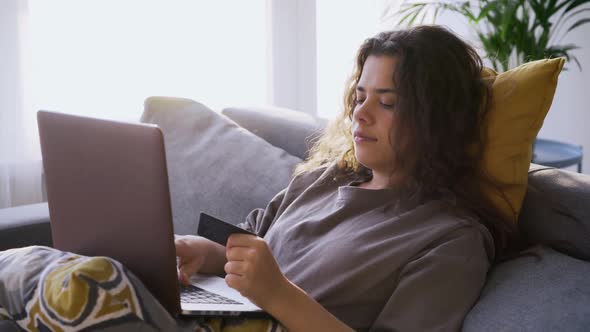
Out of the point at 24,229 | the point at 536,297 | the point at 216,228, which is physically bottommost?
the point at 24,229

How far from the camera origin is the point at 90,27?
2.51 m

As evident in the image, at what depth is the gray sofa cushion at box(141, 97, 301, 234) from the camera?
171cm

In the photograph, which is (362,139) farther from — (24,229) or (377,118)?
(24,229)

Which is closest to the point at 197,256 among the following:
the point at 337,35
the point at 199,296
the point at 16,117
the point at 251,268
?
the point at 199,296

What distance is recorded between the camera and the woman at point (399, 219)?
3.56 feet

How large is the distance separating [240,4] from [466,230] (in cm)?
210

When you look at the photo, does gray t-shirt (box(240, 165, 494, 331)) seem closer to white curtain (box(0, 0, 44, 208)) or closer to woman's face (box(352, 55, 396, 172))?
woman's face (box(352, 55, 396, 172))

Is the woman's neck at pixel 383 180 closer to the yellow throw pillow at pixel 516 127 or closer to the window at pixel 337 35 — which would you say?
the yellow throw pillow at pixel 516 127

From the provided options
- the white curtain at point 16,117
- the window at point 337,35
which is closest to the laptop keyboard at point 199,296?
the white curtain at point 16,117

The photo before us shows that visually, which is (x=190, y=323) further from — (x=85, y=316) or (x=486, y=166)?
(x=486, y=166)

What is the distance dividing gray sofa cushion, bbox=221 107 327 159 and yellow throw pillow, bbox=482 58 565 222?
593 mm

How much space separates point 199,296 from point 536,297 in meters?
0.52

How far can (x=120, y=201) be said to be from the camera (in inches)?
37.8

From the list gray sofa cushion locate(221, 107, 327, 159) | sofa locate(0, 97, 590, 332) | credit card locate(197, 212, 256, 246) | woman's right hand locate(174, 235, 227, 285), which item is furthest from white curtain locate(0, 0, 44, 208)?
credit card locate(197, 212, 256, 246)
